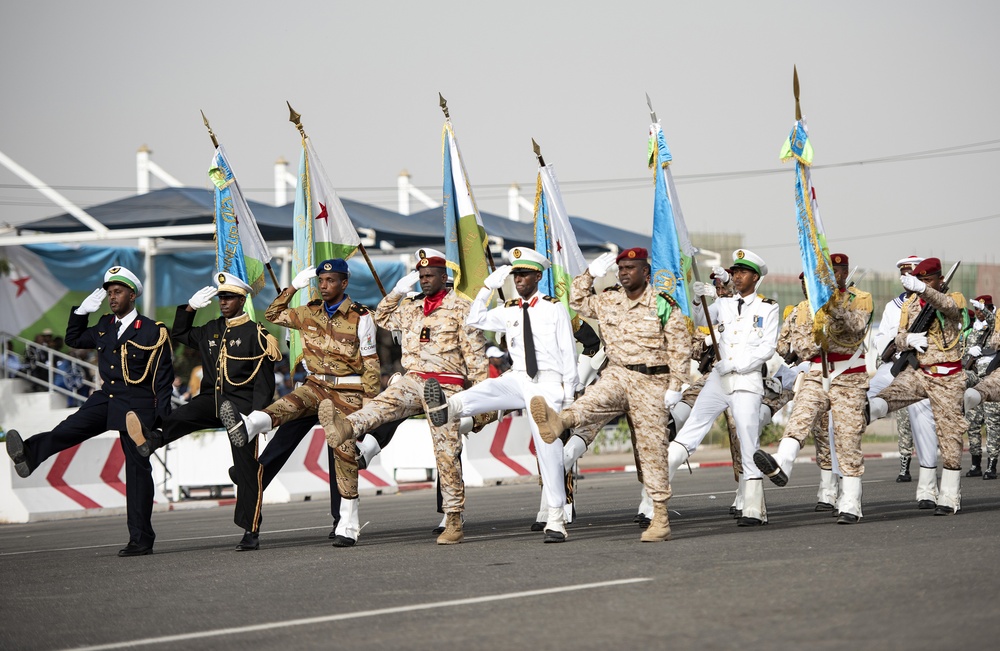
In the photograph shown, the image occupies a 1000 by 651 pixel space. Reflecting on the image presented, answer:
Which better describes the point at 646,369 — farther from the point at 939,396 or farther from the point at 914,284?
the point at 939,396

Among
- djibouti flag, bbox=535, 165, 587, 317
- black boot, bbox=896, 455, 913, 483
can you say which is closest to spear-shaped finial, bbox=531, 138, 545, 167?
djibouti flag, bbox=535, 165, 587, 317

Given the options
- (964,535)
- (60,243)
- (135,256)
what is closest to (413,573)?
(964,535)

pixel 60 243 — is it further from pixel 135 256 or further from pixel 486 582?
pixel 486 582

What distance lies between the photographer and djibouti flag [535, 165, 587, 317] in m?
13.8

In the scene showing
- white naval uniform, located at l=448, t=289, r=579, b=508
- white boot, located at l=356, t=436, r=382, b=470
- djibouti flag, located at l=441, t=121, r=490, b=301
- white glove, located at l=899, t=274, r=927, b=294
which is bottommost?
white boot, located at l=356, t=436, r=382, b=470

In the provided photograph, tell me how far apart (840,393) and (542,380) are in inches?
97.6

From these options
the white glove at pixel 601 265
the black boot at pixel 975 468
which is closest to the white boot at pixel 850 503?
the white glove at pixel 601 265

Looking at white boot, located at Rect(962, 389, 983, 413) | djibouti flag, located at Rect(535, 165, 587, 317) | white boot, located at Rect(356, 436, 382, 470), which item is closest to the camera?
white boot, located at Rect(356, 436, 382, 470)

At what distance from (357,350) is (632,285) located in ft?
7.61

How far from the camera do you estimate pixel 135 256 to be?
2709 centimetres

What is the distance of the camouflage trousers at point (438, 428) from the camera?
34.4 feet

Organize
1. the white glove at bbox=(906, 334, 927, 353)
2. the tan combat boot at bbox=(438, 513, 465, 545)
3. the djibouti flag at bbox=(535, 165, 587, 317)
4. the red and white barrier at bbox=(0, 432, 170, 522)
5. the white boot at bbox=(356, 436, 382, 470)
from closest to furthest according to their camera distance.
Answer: the tan combat boot at bbox=(438, 513, 465, 545) → the white glove at bbox=(906, 334, 927, 353) → the white boot at bbox=(356, 436, 382, 470) → the djibouti flag at bbox=(535, 165, 587, 317) → the red and white barrier at bbox=(0, 432, 170, 522)

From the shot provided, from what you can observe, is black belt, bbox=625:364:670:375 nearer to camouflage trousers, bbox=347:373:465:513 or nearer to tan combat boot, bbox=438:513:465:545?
camouflage trousers, bbox=347:373:465:513

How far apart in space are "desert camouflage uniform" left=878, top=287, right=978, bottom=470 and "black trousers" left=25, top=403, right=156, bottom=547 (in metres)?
6.10
